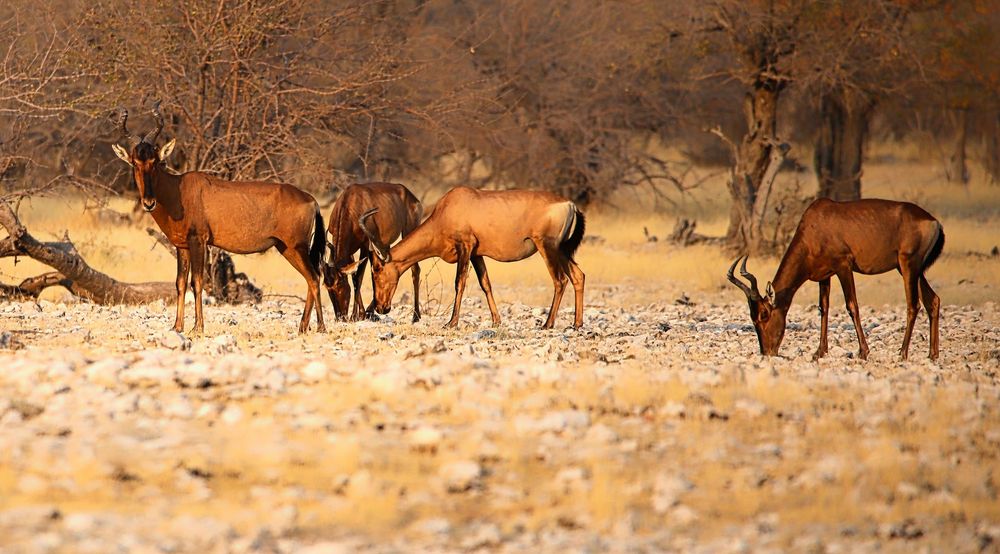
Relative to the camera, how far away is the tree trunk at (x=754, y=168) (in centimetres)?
2472

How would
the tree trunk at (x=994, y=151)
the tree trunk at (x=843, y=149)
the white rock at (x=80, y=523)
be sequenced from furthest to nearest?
the tree trunk at (x=994, y=151) < the tree trunk at (x=843, y=149) < the white rock at (x=80, y=523)

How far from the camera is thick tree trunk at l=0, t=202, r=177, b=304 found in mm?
16516

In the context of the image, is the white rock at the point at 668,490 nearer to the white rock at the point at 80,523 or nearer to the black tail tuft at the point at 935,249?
the white rock at the point at 80,523

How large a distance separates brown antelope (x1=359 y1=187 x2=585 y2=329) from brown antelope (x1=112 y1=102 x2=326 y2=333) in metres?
1.89

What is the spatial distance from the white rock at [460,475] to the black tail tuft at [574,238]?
7825 millimetres

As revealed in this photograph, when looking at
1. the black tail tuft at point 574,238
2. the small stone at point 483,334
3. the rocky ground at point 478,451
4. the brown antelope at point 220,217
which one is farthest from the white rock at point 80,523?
the black tail tuft at point 574,238

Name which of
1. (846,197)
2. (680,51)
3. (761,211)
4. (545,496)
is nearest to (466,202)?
(545,496)

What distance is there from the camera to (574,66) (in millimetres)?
30188

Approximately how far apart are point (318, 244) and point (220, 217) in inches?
40.5

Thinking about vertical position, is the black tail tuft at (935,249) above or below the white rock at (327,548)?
above

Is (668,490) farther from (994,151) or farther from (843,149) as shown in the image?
(994,151)

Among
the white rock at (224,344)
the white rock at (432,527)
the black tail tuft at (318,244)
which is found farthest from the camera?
the black tail tuft at (318,244)

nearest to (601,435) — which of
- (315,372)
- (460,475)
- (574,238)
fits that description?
(460,475)

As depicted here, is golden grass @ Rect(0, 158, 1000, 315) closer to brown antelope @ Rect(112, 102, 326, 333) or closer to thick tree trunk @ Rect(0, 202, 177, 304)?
thick tree trunk @ Rect(0, 202, 177, 304)
